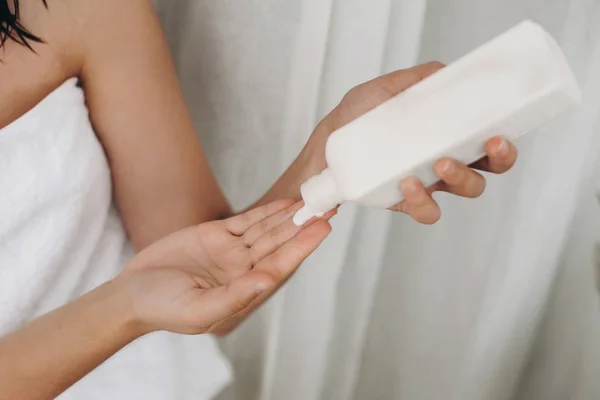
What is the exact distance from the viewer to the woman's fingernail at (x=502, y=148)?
0.35 m

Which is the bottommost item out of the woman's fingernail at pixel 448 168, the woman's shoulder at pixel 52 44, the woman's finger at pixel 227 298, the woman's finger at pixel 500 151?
the woman's finger at pixel 227 298

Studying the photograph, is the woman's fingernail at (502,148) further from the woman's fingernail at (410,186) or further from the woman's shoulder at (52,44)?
the woman's shoulder at (52,44)

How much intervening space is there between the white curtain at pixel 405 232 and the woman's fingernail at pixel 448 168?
22 cm

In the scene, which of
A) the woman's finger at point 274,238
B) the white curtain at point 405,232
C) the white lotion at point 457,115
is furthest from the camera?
the white curtain at point 405,232

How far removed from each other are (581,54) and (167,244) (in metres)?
0.38

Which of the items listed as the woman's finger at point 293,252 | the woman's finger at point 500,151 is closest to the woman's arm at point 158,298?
the woman's finger at point 293,252

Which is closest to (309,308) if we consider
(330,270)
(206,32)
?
(330,270)

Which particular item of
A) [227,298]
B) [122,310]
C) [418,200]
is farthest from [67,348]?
[418,200]

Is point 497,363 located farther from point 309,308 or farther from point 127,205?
point 127,205

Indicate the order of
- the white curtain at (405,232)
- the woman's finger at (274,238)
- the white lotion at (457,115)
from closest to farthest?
1. the white lotion at (457,115)
2. the woman's finger at (274,238)
3. the white curtain at (405,232)

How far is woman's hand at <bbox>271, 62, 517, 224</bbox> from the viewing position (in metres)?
0.35

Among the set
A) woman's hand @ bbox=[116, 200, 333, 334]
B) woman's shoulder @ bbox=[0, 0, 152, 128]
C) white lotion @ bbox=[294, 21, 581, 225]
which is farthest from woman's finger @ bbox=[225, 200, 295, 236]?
woman's shoulder @ bbox=[0, 0, 152, 128]

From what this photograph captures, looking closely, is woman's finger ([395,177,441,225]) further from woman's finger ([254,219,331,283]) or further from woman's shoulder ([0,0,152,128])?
woman's shoulder ([0,0,152,128])

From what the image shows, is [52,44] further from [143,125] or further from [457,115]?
[457,115]
